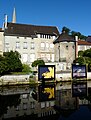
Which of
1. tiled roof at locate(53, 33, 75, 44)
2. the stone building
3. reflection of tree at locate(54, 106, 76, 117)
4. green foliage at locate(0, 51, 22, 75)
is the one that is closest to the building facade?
tiled roof at locate(53, 33, 75, 44)

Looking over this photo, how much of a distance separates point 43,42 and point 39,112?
3607 centimetres

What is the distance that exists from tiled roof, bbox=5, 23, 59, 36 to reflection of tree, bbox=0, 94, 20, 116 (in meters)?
26.9

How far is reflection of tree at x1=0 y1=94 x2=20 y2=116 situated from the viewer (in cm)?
2070

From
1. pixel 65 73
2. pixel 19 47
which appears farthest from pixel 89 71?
pixel 19 47

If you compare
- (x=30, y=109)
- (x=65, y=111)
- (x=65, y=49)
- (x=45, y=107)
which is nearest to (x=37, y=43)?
(x=65, y=49)

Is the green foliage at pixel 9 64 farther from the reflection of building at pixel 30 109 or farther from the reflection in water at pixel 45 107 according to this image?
the reflection of building at pixel 30 109

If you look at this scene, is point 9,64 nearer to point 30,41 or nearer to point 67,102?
point 30,41

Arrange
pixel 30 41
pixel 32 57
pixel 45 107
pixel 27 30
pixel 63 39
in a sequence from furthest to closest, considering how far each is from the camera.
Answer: pixel 27 30 < pixel 32 57 < pixel 30 41 < pixel 63 39 < pixel 45 107

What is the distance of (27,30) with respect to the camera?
179ft

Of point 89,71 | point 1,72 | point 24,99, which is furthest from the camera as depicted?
point 89,71

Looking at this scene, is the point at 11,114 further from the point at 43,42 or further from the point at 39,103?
the point at 43,42

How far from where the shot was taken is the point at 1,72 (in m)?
36.1

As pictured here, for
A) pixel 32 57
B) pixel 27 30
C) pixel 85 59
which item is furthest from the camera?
pixel 27 30

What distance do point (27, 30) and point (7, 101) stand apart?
3281 cm
